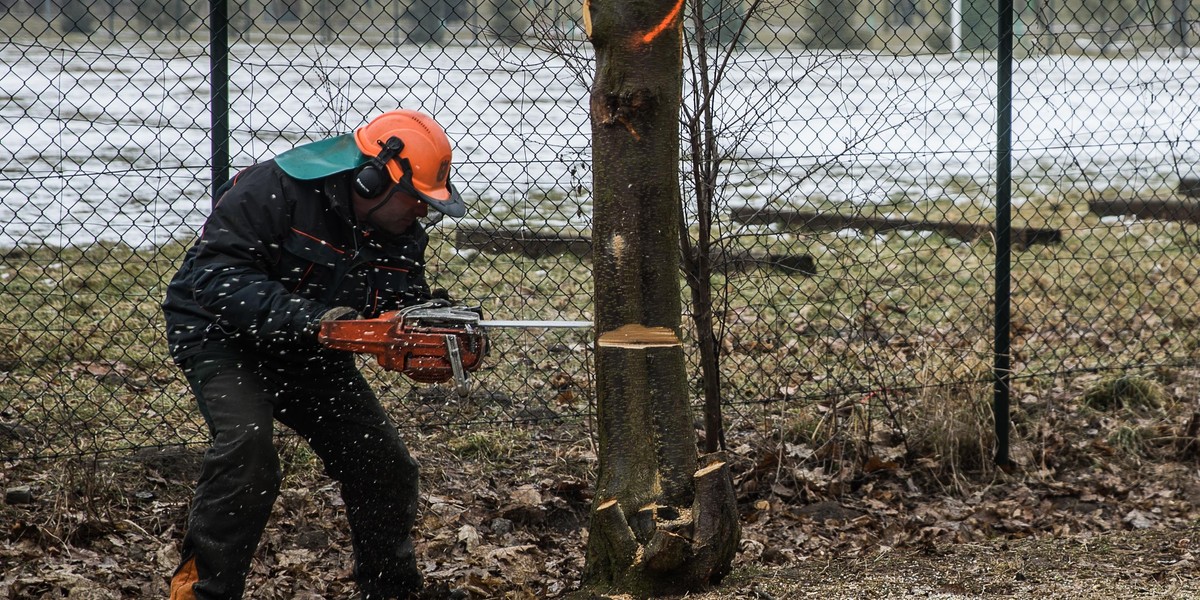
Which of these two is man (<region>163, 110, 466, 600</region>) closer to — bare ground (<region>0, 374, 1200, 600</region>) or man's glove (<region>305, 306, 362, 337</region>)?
man's glove (<region>305, 306, 362, 337</region>)

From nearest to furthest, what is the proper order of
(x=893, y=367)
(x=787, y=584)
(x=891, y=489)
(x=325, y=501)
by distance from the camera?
(x=787, y=584) < (x=325, y=501) < (x=891, y=489) < (x=893, y=367)

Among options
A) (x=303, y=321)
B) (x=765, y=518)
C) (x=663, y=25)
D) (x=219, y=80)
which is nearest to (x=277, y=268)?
(x=303, y=321)

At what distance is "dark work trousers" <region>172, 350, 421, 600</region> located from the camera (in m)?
3.06

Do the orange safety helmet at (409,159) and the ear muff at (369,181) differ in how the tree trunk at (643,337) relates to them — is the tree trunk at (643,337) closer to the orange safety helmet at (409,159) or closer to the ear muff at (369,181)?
the orange safety helmet at (409,159)

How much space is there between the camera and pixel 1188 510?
4.38m

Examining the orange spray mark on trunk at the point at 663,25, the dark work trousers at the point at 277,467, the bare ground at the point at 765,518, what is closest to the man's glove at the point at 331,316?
the dark work trousers at the point at 277,467

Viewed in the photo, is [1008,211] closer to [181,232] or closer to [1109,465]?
[1109,465]

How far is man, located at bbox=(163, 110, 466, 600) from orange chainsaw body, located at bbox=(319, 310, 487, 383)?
7cm

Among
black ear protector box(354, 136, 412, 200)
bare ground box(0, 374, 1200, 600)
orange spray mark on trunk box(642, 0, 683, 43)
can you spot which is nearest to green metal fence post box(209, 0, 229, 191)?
black ear protector box(354, 136, 412, 200)

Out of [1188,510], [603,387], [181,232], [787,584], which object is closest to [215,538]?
[603,387]

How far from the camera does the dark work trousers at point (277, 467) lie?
10.0 feet

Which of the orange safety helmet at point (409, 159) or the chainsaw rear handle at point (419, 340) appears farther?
the orange safety helmet at point (409, 159)

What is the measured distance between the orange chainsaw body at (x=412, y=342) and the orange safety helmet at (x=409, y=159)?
1.18 feet

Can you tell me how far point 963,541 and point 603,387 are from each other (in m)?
1.91
